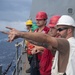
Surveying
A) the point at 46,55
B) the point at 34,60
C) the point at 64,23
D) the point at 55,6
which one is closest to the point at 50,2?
the point at 55,6

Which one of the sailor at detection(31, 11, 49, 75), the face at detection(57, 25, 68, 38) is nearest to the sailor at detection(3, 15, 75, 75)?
the face at detection(57, 25, 68, 38)

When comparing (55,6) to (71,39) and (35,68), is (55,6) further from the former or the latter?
(71,39)

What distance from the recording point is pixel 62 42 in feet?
10.8

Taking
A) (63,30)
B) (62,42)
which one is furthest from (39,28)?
(62,42)

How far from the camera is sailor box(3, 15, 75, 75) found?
3277 mm

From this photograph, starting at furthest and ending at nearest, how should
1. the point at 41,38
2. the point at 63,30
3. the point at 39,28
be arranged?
1. the point at 39,28
2. the point at 63,30
3. the point at 41,38

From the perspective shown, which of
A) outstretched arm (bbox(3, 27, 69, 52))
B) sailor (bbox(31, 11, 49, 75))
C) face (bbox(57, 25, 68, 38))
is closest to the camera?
outstretched arm (bbox(3, 27, 69, 52))

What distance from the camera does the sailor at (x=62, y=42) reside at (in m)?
3.28

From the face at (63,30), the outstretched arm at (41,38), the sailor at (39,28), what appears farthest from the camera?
the sailor at (39,28)

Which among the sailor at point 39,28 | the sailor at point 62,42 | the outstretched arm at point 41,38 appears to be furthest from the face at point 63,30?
the sailor at point 39,28

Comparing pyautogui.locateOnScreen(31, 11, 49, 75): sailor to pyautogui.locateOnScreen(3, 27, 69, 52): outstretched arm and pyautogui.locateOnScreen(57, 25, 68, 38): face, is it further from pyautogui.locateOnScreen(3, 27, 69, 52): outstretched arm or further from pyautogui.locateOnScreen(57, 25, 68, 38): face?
pyautogui.locateOnScreen(3, 27, 69, 52): outstretched arm

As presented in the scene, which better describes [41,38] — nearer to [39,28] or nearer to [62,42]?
[62,42]

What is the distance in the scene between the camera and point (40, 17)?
17.9 feet

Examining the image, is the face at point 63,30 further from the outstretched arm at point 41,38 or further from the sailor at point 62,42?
the outstretched arm at point 41,38
